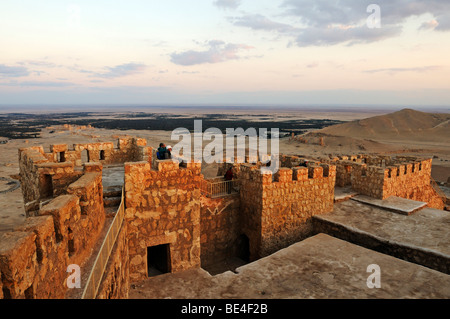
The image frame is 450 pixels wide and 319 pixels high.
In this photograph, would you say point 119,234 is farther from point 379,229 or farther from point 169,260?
point 379,229

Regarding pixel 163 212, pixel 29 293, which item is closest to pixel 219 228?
pixel 163 212

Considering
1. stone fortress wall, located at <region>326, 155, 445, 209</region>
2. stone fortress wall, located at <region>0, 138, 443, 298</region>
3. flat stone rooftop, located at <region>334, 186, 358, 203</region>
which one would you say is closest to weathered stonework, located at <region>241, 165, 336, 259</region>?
stone fortress wall, located at <region>0, 138, 443, 298</region>

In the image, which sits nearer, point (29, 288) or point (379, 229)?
point (29, 288)

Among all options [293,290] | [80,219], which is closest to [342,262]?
[293,290]

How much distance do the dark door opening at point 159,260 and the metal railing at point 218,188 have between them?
6.77 ft

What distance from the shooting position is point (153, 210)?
22.8ft

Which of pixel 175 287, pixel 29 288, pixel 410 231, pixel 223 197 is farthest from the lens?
pixel 223 197

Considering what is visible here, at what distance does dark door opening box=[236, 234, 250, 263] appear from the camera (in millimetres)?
9930

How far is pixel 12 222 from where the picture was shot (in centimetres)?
1204

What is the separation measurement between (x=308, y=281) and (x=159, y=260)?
3.97 metres

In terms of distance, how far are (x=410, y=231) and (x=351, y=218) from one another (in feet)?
5.18

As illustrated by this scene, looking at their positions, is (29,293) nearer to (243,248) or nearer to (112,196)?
(112,196)

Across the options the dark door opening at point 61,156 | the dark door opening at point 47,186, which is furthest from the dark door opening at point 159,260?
the dark door opening at point 61,156
